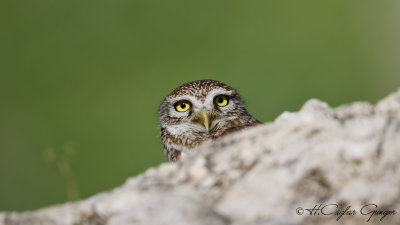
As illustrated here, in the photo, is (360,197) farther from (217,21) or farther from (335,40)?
(217,21)

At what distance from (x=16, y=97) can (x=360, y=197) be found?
841 inches

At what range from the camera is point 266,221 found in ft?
12.4

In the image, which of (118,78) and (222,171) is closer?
(222,171)

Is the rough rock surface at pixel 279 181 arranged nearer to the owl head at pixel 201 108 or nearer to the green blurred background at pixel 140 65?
the owl head at pixel 201 108

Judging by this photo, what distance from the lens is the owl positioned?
6.57 metres

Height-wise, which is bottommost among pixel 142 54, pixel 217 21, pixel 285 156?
pixel 285 156

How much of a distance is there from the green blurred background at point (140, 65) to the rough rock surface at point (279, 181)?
411 inches

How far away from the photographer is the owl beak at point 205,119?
21.5 ft

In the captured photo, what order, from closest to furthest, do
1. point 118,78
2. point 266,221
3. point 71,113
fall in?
point 266,221, point 71,113, point 118,78

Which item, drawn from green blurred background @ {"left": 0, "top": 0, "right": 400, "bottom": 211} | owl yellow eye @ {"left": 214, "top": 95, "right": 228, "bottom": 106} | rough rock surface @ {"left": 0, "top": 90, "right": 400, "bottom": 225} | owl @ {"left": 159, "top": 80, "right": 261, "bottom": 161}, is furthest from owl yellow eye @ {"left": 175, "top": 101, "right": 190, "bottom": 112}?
green blurred background @ {"left": 0, "top": 0, "right": 400, "bottom": 211}

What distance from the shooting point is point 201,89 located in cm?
691

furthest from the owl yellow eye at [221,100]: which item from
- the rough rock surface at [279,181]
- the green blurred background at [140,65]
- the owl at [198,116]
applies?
the green blurred background at [140,65]

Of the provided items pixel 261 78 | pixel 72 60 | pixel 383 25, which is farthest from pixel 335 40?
pixel 72 60

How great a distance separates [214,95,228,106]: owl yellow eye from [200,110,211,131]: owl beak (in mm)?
285
